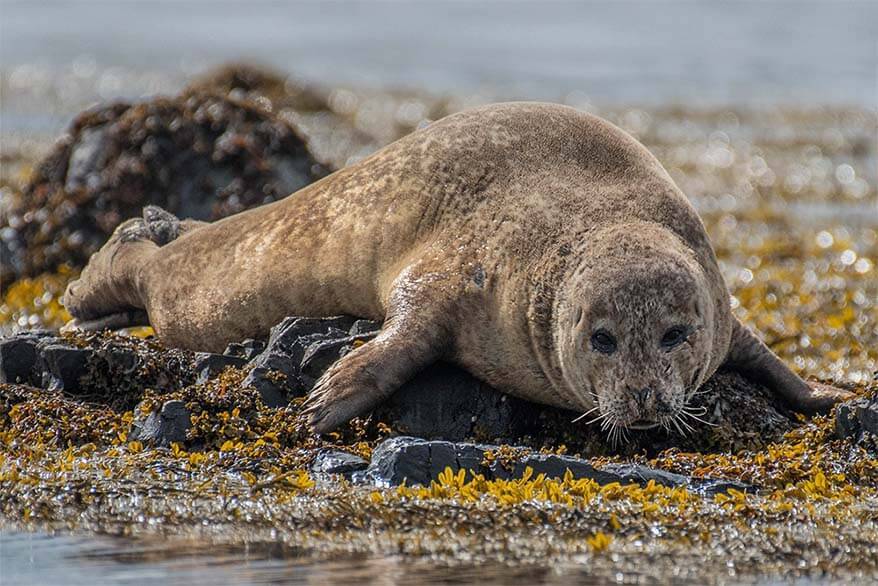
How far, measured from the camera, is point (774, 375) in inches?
291

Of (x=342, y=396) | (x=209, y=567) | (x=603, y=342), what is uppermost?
(x=603, y=342)

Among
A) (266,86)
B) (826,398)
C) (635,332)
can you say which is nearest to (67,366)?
(635,332)

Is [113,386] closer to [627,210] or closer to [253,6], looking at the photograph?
[627,210]

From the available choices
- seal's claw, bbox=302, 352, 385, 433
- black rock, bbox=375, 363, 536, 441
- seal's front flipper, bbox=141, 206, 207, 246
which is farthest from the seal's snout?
seal's front flipper, bbox=141, 206, 207, 246

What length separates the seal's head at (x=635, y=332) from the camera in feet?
20.8

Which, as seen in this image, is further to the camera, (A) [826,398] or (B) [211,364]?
(A) [826,398]

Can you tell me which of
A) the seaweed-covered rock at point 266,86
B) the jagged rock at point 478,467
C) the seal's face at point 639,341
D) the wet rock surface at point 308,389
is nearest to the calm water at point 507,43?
the seaweed-covered rock at point 266,86

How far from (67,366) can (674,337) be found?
113 inches

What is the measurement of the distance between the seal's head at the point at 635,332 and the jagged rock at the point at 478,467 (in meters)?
0.32

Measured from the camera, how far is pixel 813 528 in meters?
5.57

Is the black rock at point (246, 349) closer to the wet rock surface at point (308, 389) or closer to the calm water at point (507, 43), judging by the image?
the wet rock surface at point (308, 389)

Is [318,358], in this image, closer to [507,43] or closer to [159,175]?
[159,175]

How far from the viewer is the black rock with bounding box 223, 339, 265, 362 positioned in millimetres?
7375

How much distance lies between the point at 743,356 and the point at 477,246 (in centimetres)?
141
